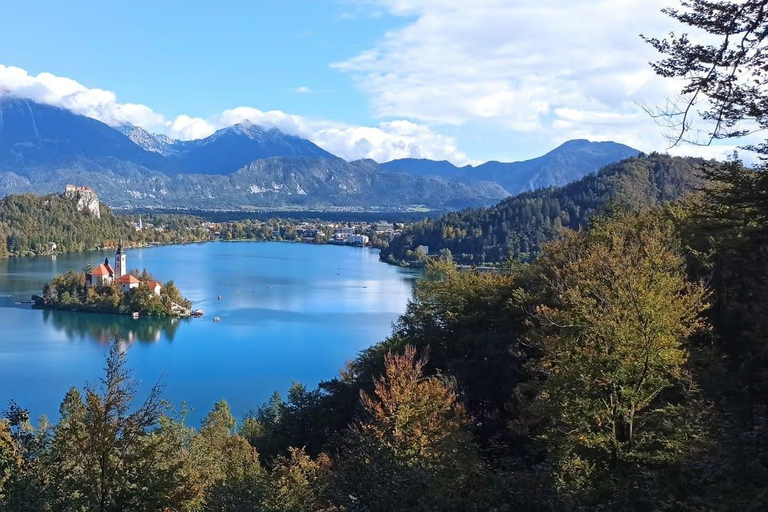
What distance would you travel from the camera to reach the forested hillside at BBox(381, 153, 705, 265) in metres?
39.4

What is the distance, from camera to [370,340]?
21.7 m

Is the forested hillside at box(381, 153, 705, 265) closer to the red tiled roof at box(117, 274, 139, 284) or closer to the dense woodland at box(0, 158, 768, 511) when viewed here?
the red tiled roof at box(117, 274, 139, 284)

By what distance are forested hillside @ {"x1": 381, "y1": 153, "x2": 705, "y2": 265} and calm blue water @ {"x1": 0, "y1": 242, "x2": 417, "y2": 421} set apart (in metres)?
7.32

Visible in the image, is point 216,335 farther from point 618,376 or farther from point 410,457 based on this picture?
point 618,376

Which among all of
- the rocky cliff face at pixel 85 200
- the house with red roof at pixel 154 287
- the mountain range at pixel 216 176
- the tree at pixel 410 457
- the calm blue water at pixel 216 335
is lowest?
the calm blue water at pixel 216 335

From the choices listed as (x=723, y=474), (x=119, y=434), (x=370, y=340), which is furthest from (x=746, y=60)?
(x=370, y=340)

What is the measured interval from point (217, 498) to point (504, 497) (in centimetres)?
188

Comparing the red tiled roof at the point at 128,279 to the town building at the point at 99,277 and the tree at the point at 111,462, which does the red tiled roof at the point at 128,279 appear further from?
the tree at the point at 111,462

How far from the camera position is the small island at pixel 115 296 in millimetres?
27156

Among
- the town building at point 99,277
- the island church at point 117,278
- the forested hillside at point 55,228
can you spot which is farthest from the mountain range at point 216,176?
the town building at point 99,277

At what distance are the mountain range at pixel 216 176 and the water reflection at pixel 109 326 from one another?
4414 inches

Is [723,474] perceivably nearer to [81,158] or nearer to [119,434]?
[119,434]

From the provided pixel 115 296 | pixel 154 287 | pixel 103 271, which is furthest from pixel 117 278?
pixel 154 287

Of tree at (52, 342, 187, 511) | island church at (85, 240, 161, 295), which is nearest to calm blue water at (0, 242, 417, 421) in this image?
island church at (85, 240, 161, 295)
